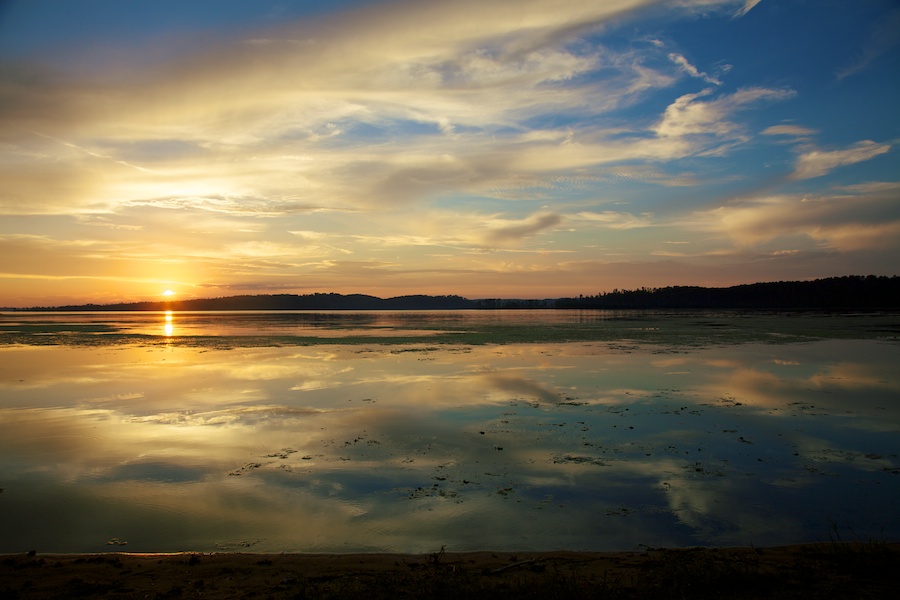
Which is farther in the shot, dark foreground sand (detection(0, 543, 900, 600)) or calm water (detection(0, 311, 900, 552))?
calm water (detection(0, 311, 900, 552))

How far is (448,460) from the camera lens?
9.95 meters

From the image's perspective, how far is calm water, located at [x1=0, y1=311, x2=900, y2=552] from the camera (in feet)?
22.9

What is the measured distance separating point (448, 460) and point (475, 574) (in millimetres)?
4378

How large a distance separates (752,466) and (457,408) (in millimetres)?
7193

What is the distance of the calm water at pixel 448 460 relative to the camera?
6984mm

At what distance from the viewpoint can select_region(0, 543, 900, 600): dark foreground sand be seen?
16.8 feet

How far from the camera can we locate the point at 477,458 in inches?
395

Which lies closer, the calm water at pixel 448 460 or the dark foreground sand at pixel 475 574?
the dark foreground sand at pixel 475 574

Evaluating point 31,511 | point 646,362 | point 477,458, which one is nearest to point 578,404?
point 477,458

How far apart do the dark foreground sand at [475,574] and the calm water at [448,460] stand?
509 millimetres

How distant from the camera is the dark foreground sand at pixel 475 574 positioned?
5.11m

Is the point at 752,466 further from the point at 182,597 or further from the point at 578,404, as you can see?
the point at 182,597

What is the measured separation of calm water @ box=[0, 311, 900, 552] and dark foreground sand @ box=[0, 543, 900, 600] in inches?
20.1

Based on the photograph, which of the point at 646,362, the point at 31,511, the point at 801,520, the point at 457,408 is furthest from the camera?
the point at 646,362
